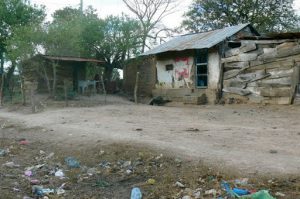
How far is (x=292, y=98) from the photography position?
43.4 feet

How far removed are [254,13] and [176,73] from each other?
333 inches

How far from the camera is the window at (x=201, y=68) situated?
17.1m

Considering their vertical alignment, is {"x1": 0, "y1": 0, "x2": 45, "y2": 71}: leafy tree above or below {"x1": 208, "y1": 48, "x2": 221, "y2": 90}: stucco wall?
above

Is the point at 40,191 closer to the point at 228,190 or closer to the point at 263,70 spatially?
the point at 228,190

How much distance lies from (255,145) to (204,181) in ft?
6.58

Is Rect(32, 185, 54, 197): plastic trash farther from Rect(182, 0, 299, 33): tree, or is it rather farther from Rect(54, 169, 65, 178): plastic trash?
Rect(182, 0, 299, 33): tree

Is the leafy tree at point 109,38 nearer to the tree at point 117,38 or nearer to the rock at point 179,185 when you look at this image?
the tree at point 117,38

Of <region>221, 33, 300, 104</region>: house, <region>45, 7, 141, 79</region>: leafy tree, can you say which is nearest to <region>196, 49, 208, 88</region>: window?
<region>221, 33, 300, 104</region>: house

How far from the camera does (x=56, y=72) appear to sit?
21781 millimetres

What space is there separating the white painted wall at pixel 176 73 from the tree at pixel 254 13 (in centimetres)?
743

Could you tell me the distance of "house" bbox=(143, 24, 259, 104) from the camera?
16266 mm

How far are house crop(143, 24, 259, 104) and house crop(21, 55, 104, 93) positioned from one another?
4445mm

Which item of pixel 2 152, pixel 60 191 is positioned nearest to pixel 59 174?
pixel 60 191

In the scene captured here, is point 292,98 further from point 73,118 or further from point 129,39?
point 129,39
